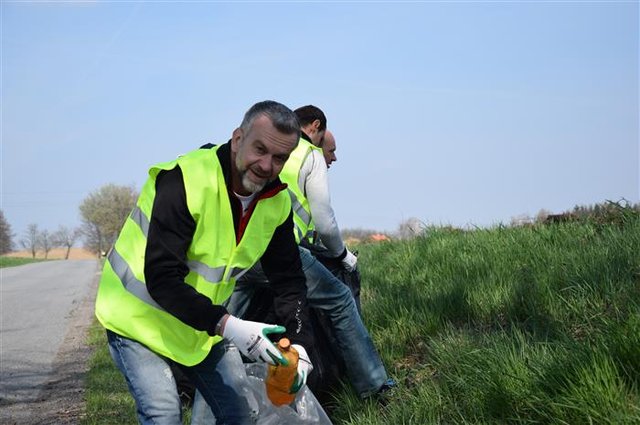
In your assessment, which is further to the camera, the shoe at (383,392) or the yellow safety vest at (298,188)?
the yellow safety vest at (298,188)

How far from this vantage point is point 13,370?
8914 millimetres

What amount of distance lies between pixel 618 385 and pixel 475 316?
2047mm

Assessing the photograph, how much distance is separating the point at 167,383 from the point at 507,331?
2.13m

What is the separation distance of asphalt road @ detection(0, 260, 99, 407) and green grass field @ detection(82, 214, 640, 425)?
77 cm

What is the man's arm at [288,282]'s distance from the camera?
4078mm

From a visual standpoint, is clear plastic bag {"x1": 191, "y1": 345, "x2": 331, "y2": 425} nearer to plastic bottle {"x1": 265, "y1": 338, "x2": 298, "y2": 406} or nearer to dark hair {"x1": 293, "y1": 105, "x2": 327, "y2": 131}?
plastic bottle {"x1": 265, "y1": 338, "x2": 298, "y2": 406}

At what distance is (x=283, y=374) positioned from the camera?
3789 millimetres

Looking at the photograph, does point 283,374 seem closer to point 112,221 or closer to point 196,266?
point 196,266

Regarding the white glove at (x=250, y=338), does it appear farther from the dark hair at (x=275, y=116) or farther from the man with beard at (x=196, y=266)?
the dark hair at (x=275, y=116)


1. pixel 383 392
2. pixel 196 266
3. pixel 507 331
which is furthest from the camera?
pixel 383 392

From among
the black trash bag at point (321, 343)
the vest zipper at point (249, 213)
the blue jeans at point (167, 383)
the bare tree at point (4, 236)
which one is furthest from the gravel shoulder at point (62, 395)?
the bare tree at point (4, 236)

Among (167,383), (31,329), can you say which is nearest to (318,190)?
(167,383)

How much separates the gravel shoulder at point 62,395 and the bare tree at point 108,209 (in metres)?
67.4

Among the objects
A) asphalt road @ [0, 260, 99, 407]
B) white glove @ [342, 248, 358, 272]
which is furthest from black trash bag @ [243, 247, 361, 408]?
asphalt road @ [0, 260, 99, 407]
